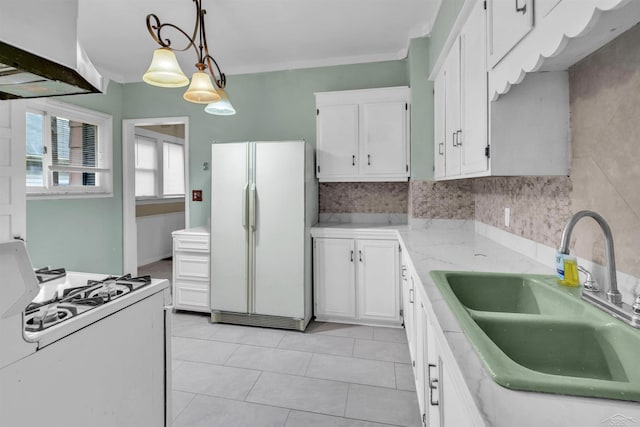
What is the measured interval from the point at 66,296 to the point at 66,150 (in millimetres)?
3040

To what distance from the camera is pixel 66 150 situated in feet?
11.2

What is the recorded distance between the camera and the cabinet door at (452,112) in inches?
78.8

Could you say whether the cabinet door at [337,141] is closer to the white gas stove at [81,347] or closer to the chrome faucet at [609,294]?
the white gas stove at [81,347]

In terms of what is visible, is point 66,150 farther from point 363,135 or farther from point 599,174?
point 599,174

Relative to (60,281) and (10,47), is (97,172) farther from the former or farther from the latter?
(10,47)

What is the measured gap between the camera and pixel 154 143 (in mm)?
5676

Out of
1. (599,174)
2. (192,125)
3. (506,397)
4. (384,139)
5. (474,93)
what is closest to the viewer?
(506,397)

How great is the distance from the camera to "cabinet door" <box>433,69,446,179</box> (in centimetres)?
245

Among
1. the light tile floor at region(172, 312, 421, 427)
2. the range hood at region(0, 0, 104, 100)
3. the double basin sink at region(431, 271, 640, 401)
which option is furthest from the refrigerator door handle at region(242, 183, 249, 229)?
A: the double basin sink at region(431, 271, 640, 401)

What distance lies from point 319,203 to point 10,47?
9.53ft

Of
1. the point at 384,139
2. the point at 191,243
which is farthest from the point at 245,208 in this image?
the point at 384,139

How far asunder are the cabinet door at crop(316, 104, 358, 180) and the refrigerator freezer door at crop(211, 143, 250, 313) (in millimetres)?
796

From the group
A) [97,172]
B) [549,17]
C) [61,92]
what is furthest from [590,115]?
[97,172]

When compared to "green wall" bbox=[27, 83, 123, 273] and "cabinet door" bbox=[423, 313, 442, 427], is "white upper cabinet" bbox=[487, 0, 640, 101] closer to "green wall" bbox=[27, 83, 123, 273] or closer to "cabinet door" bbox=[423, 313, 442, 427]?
"cabinet door" bbox=[423, 313, 442, 427]
